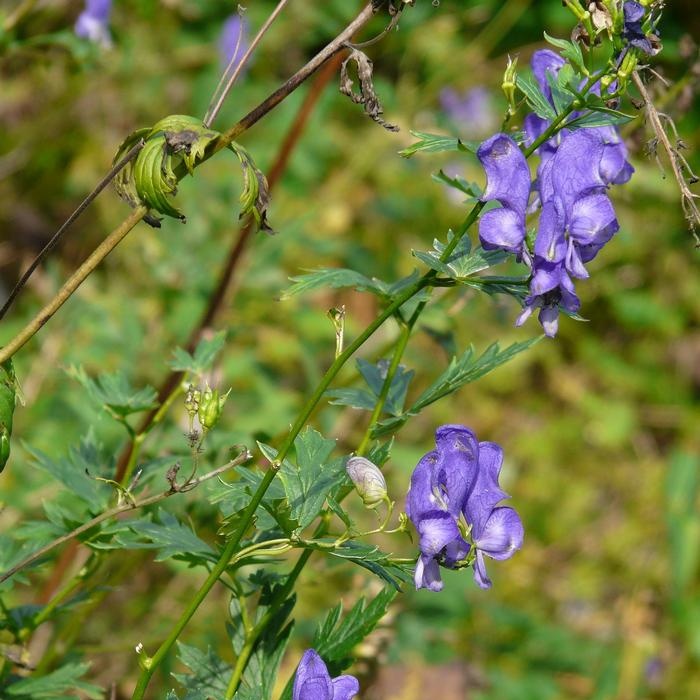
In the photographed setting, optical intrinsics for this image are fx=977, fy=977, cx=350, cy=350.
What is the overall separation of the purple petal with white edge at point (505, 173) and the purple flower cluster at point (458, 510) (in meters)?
0.24

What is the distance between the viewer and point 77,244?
3234mm

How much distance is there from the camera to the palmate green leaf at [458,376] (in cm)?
108

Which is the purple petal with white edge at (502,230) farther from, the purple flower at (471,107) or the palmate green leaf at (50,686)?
the purple flower at (471,107)

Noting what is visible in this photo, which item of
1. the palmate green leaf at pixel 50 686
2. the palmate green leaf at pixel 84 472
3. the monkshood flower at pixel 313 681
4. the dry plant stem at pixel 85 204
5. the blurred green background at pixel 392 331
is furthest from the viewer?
the blurred green background at pixel 392 331

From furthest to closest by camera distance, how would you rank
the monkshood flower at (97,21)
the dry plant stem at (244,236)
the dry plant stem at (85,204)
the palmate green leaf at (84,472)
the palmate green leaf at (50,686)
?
1. the monkshood flower at (97,21)
2. the dry plant stem at (244,236)
3. the palmate green leaf at (84,472)
4. the palmate green leaf at (50,686)
5. the dry plant stem at (85,204)

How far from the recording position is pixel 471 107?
4184 mm

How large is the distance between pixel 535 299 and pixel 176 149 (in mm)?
390

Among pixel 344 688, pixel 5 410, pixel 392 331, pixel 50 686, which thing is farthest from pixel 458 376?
pixel 392 331

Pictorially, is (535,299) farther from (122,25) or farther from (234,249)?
(122,25)

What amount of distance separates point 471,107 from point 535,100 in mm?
3303

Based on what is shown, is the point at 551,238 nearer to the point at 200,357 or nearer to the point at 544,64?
the point at 544,64

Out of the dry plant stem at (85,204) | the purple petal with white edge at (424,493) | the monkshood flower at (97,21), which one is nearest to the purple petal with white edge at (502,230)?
the purple petal with white edge at (424,493)

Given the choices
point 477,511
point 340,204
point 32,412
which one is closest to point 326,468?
point 477,511

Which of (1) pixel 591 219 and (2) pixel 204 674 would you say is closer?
(1) pixel 591 219
